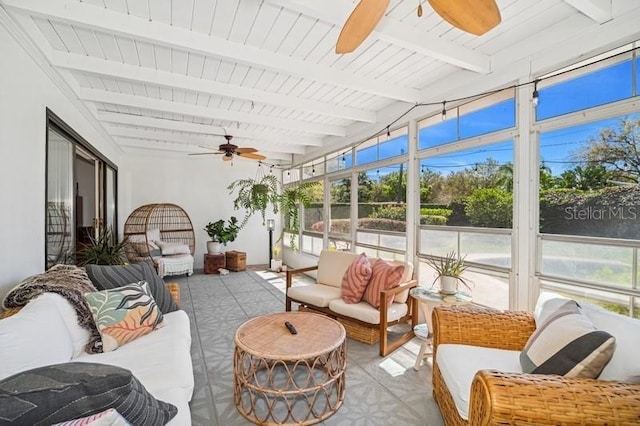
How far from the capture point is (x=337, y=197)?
5602mm

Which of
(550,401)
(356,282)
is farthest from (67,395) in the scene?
(356,282)

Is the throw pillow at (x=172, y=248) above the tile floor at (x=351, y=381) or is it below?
above

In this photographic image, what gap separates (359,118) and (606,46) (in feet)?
8.33

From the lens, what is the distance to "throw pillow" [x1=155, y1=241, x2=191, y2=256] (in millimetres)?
6145

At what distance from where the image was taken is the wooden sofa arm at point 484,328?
6.48ft

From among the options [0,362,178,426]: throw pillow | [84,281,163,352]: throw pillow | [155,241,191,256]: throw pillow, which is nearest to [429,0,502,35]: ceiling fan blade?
[0,362,178,426]: throw pillow

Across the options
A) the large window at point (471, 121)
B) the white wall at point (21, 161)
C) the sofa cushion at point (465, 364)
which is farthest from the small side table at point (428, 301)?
the white wall at point (21, 161)

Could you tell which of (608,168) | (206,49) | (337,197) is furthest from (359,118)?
(608,168)

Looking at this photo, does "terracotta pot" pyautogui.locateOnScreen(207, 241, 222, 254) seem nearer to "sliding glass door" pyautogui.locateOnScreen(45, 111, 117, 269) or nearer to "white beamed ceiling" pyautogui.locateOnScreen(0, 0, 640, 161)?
"sliding glass door" pyautogui.locateOnScreen(45, 111, 117, 269)

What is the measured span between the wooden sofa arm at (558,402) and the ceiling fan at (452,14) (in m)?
1.61

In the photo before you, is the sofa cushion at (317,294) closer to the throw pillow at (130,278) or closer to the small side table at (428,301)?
the small side table at (428,301)

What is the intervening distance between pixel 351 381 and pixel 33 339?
2.04 meters

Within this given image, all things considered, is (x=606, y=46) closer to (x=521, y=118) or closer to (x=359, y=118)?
(x=521, y=118)

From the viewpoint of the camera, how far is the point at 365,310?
2.97 metres
